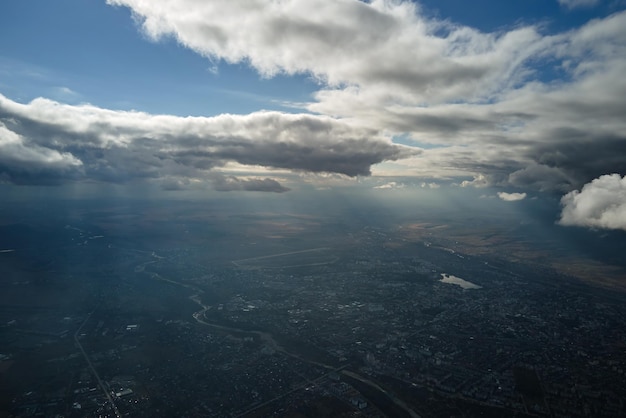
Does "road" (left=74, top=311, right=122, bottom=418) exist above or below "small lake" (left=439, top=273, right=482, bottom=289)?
below

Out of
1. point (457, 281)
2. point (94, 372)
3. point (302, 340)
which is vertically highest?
point (457, 281)

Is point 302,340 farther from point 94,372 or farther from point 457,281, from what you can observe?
point 457,281

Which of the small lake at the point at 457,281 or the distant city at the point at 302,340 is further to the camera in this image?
the small lake at the point at 457,281

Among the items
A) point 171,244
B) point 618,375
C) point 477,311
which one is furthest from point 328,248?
point 618,375

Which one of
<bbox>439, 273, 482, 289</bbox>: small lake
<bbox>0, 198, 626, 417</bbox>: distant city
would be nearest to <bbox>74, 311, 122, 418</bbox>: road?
<bbox>0, 198, 626, 417</bbox>: distant city

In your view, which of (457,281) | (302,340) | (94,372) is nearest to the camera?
(94,372)

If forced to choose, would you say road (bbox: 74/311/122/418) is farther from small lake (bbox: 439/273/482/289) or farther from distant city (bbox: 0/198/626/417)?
small lake (bbox: 439/273/482/289)

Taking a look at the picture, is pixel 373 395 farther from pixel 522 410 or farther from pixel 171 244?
pixel 171 244

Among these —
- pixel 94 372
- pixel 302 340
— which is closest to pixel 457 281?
pixel 302 340

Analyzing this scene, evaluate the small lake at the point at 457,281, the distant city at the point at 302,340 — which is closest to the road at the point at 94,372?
the distant city at the point at 302,340

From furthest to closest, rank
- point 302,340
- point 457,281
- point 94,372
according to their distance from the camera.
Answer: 1. point 457,281
2. point 302,340
3. point 94,372

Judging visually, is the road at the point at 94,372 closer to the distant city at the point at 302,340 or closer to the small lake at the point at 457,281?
the distant city at the point at 302,340
